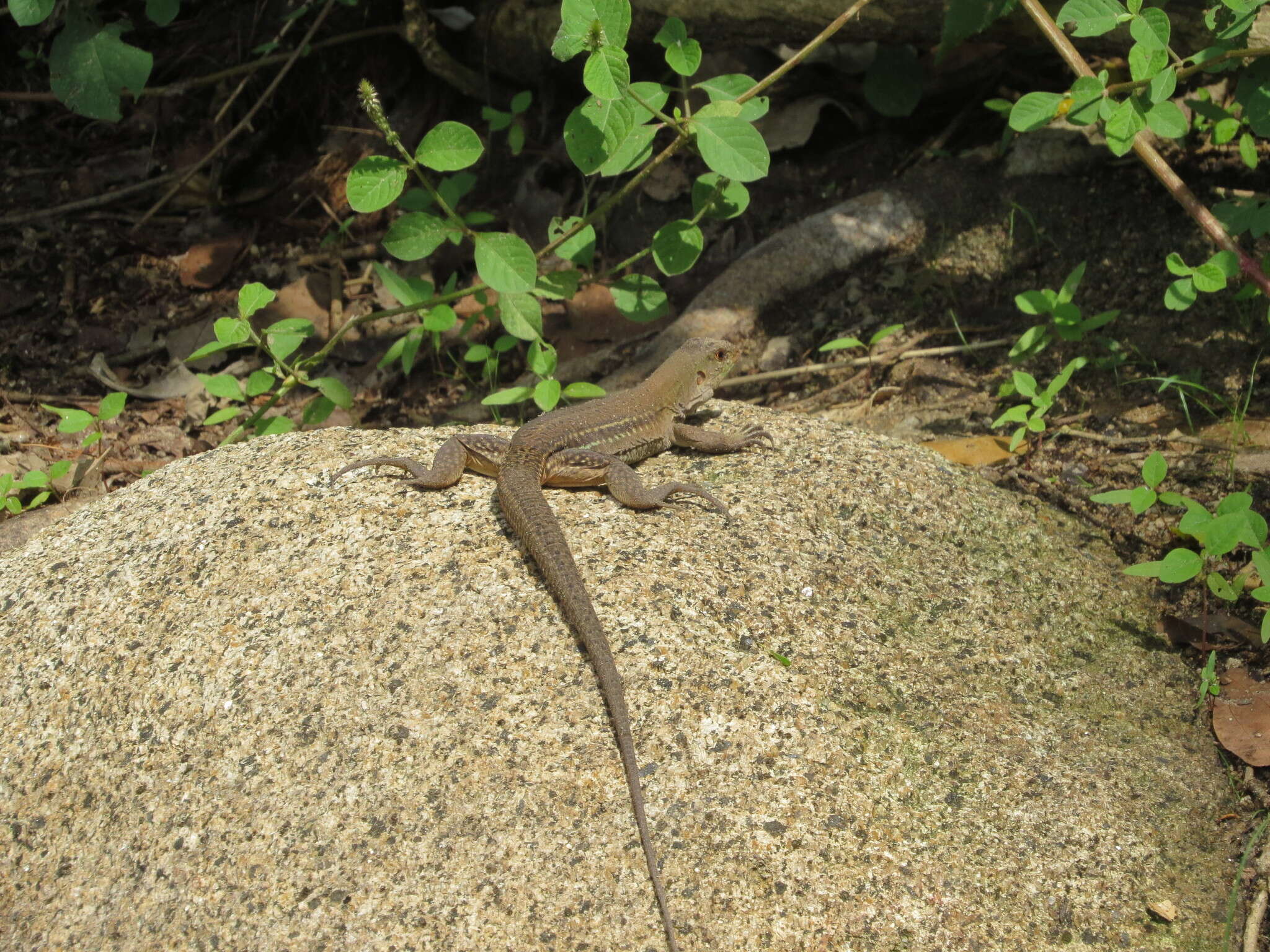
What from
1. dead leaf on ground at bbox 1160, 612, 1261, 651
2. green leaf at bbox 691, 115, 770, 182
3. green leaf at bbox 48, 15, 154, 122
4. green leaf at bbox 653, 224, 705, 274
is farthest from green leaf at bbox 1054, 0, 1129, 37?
green leaf at bbox 48, 15, 154, 122

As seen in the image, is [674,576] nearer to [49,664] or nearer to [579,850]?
[579,850]

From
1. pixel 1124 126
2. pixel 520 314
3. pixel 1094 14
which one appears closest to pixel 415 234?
pixel 520 314

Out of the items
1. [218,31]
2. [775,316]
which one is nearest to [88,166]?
[218,31]

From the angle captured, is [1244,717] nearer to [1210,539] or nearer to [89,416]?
[1210,539]

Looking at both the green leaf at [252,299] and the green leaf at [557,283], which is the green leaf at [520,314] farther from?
the green leaf at [252,299]

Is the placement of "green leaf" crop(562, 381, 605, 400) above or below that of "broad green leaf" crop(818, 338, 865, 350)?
above

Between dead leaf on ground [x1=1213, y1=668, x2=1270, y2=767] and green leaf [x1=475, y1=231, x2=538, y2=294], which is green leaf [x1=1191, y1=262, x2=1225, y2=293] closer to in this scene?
dead leaf on ground [x1=1213, y1=668, x2=1270, y2=767]
